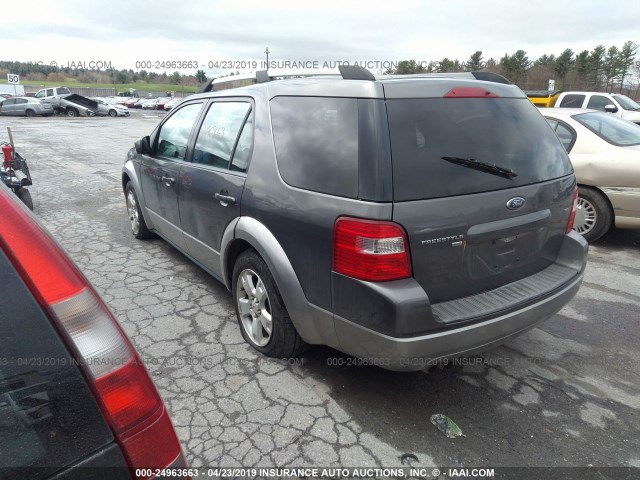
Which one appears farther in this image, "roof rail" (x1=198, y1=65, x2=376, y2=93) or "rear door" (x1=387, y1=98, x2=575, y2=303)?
"roof rail" (x1=198, y1=65, x2=376, y2=93)

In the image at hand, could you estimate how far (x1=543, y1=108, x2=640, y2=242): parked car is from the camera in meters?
5.01

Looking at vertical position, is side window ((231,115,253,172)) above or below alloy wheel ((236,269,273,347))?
above

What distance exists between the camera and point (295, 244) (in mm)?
2455

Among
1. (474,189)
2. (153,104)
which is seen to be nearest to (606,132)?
(474,189)

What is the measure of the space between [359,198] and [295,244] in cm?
51

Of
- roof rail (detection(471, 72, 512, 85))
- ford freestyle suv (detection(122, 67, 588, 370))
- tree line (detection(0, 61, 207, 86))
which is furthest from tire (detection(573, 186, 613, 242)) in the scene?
tree line (detection(0, 61, 207, 86))

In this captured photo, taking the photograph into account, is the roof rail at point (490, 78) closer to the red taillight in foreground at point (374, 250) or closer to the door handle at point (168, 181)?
the red taillight in foreground at point (374, 250)

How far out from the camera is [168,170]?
400 cm

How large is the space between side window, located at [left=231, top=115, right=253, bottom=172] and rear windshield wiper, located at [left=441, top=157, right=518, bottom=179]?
4.38 ft

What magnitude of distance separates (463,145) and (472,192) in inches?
10.6

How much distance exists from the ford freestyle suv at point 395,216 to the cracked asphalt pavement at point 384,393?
352mm

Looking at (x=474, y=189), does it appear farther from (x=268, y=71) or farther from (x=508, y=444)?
(x=268, y=71)

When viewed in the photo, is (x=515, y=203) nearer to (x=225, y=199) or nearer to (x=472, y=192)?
(x=472, y=192)

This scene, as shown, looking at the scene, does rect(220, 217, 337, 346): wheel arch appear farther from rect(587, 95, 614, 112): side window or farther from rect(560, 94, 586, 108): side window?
rect(587, 95, 614, 112): side window
